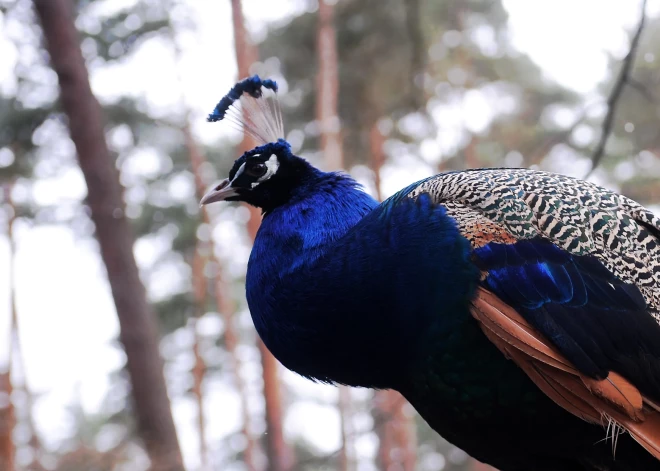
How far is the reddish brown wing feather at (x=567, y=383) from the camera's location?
5.12 ft

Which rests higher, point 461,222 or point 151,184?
point 461,222

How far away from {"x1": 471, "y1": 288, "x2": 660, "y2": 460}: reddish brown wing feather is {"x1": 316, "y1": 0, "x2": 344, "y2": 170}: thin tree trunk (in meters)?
5.91

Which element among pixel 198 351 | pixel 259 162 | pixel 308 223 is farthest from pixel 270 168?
pixel 198 351

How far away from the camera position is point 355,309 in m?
1.73

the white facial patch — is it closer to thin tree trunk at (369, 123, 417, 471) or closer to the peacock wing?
the peacock wing

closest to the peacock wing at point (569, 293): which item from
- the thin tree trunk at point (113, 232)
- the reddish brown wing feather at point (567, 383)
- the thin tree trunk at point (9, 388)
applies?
the reddish brown wing feather at point (567, 383)

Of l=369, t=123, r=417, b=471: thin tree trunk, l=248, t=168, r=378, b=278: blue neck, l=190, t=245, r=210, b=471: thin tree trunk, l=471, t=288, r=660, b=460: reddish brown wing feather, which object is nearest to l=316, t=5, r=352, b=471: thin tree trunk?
l=369, t=123, r=417, b=471: thin tree trunk

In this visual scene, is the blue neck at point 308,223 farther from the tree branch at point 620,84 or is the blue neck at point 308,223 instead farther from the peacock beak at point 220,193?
the tree branch at point 620,84

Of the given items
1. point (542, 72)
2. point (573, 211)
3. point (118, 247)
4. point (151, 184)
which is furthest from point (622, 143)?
point (151, 184)

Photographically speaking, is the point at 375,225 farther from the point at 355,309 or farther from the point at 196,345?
the point at 196,345

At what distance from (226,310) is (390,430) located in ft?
10.8

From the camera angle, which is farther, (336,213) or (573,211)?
(336,213)

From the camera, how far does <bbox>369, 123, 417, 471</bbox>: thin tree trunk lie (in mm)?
8742

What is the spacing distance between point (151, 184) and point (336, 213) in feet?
29.3
